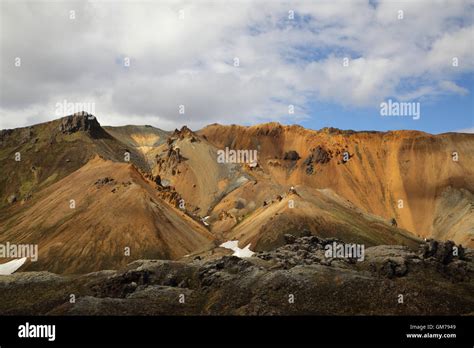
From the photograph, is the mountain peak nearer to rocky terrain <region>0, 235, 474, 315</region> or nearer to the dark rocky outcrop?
the dark rocky outcrop

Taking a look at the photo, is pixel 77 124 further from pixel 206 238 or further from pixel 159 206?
pixel 206 238

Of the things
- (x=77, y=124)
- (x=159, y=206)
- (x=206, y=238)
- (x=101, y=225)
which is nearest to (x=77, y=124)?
(x=77, y=124)

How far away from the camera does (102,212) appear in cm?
10994

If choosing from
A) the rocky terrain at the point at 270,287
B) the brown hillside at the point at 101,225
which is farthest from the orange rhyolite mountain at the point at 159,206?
the rocky terrain at the point at 270,287

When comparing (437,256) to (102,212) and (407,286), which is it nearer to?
(407,286)

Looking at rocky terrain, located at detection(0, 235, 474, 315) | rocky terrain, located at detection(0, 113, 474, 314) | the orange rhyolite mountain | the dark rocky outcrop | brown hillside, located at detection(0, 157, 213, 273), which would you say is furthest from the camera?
the dark rocky outcrop

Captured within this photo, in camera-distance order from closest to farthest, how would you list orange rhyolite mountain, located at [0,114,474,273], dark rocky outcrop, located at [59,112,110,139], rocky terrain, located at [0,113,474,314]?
rocky terrain, located at [0,113,474,314] → orange rhyolite mountain, located at [0,114,474,273] → dark rocky outcrop, located at [59,112,110,139]

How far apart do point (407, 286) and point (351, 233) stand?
54.1 meters

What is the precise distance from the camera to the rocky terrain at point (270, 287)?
57.8 metres

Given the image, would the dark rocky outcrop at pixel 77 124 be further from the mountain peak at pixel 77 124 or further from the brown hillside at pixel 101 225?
the brown hillside at pixel 101 225

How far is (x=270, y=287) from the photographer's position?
2472 inches

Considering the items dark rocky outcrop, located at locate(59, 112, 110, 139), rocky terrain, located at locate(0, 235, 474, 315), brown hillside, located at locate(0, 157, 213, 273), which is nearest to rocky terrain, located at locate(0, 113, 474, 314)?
rocky terrain, located at locate(0, 235, 474, 315)

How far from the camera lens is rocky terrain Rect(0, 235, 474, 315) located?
57.8 metres
